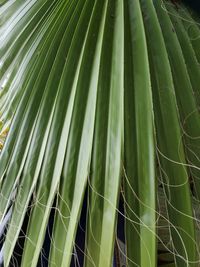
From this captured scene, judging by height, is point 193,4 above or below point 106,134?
above

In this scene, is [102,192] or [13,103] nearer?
[102,192]

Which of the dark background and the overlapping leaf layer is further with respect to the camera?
the dark background

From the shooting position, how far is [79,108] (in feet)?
1.53

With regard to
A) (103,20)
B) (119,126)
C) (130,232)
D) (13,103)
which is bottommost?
(130,232)

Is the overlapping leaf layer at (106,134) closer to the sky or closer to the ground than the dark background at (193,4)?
closer to the ground

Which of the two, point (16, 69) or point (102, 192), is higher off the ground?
point (16, 69)

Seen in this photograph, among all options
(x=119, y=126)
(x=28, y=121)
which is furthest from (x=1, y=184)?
(x=119, y=126)

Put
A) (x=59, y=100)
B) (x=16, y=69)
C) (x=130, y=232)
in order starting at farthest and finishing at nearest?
(x=16, y=69), (x=59, y=100), (x=130, y=232)

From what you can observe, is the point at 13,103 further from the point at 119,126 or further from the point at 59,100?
the point at 119,126

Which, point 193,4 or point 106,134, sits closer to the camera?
point 106,134

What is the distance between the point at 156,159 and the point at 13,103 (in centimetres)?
30

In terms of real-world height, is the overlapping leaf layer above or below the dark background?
below

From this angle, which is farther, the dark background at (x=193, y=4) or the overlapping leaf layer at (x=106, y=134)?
the dark background at (x=193, y=4)

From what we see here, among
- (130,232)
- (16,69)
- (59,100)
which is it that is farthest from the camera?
(16,69)
